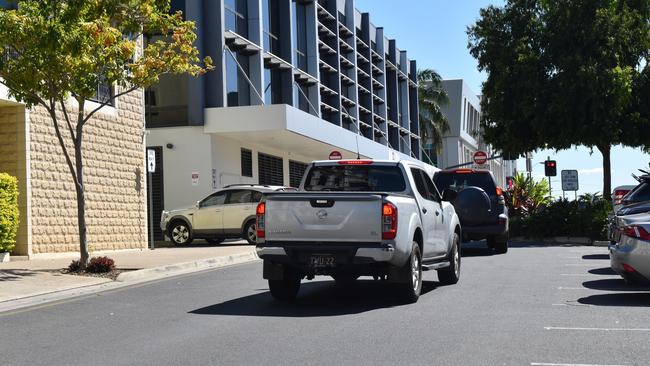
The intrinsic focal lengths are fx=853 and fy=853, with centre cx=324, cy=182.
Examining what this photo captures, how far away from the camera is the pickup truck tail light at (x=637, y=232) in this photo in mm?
10547

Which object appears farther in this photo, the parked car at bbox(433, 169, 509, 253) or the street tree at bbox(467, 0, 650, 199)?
the street tree at bbox(467, 0, 650, 199)

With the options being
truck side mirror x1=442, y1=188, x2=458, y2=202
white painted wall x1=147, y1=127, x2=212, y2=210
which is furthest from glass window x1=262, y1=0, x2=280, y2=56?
truck side mirror x1=442, y1=188, x2=458, y2=202

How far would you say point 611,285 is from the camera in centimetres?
1267

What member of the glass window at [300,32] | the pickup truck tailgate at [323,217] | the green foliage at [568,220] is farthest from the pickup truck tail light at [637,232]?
the glass window at [300,32]

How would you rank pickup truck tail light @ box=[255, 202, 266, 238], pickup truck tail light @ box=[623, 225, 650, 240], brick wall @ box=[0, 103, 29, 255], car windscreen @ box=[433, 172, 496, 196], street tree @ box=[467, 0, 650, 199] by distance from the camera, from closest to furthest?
pickup truck tail light @ box=[623, 225, 650, 240] → pickup truck tail light @ box=[255, 202, 266, 238] → brick wall @ box=[0, 103, 29, 255] → car windscreen @ box=[433, 172, 496, 196] → street tree @ box=[467, 0, 650, 199]

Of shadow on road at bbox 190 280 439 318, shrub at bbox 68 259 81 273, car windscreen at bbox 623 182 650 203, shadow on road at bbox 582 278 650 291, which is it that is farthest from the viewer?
shrub at bbox 68 259 81 273

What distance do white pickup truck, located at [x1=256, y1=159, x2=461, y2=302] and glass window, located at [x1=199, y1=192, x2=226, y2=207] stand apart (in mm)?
13944

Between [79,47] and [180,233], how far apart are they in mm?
12411

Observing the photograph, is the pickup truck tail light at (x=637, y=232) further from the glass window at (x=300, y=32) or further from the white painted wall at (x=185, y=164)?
the glass window at (x=300, y=32)

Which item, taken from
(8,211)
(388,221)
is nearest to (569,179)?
(8,211)

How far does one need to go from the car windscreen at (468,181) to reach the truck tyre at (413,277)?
354 inches

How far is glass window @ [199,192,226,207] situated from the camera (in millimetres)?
25031

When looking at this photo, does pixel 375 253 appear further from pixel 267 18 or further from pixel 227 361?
pixel 267 18

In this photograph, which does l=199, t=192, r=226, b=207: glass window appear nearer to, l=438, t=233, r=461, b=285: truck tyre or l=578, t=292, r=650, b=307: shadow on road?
l=438, t=233, r=461, b=285: truck tyre
